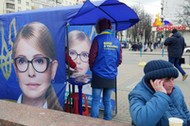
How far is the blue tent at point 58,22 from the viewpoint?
411cm

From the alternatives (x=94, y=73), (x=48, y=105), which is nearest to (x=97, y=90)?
(x=94, y=73)

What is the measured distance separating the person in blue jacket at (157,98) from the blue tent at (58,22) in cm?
219

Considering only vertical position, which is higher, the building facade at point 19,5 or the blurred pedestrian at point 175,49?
the building facade at point 19,5

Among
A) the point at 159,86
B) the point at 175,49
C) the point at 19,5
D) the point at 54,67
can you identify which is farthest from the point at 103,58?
the point at 19,5

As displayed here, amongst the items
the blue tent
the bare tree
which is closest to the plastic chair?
the blue tent

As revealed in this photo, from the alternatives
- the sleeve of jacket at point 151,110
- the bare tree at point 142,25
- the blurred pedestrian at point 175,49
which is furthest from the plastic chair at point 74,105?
the bare tree at point 142,25

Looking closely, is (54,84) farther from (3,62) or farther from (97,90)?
(3,62)

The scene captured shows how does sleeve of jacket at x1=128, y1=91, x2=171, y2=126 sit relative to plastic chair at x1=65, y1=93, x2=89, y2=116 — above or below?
above

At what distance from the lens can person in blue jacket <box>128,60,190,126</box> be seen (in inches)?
70.9

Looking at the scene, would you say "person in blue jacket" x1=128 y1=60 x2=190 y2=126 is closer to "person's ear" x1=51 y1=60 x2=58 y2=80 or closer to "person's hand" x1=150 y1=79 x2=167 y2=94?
"person's hand" x1=150 y1=79 x2=167 y2=94

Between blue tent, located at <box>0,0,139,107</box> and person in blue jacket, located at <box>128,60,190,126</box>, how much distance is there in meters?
2.19

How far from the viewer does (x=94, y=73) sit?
4062 millimetres

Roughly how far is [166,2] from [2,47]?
53.9 meters

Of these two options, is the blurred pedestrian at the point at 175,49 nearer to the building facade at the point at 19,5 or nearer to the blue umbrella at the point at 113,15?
the blue umbrella at the point at 113,15
